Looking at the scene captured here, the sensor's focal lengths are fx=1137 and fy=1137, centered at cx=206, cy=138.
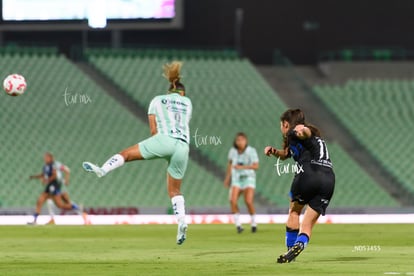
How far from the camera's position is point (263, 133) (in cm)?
3503

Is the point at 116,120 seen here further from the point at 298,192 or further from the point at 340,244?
the point at 298,192

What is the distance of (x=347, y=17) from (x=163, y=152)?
24.9 metres

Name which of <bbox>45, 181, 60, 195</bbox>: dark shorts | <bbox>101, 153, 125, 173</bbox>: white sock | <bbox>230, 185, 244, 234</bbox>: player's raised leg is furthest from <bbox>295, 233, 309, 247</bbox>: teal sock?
<bbox>45, 181, 60, 195</bbox>: dark shorts

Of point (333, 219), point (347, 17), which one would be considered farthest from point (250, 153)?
point (347, 17)

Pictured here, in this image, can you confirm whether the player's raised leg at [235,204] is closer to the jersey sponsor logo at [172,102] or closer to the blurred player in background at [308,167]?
the jersey sponsor logo at [172,102]

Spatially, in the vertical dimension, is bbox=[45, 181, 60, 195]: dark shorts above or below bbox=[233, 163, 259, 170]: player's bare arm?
above

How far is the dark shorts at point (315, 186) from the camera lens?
44.2 feet

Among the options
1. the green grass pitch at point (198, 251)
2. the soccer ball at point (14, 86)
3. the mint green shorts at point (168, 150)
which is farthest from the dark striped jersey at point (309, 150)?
the soccer ball at point (14, 86)

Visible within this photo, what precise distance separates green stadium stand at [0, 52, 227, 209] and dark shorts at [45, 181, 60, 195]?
3.31m

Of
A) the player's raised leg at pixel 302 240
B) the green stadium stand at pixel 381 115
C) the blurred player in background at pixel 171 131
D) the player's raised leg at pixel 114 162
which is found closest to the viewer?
the player's raised leg at pixel 302 240

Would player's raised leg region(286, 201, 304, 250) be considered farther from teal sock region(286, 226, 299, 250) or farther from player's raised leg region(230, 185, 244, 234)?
player's raised leg region(230, 185, 244, 234)

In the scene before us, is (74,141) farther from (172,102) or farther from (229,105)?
(172,102)

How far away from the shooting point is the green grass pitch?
12719 mm

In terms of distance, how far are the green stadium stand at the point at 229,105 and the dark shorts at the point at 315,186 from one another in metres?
19.2
